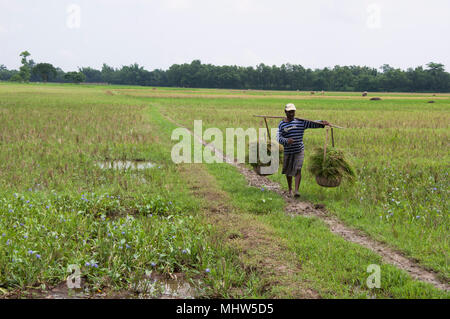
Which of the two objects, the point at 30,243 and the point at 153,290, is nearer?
the point at 153,290

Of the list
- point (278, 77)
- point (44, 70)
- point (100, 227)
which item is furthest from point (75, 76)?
point (100, 227)

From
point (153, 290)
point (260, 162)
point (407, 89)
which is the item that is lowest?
point (153, 290)

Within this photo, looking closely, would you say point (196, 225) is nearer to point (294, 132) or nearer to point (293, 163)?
point (293, 163)

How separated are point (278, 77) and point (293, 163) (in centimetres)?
14164

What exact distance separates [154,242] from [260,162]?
4.29m

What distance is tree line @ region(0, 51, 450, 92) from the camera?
4803 inches

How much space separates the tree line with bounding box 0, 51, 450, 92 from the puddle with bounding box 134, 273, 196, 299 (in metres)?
133

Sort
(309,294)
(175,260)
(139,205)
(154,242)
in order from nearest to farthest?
(309,294)
(175,260)
(154,242)
(139,205)

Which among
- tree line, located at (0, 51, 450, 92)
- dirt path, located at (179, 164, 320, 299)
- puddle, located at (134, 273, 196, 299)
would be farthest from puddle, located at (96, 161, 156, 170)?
tree line, located at (0, 51, 450, 92)

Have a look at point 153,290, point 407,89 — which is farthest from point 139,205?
point 407,89

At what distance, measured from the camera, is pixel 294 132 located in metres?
7.98

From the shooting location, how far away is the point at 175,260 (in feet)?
16.3
